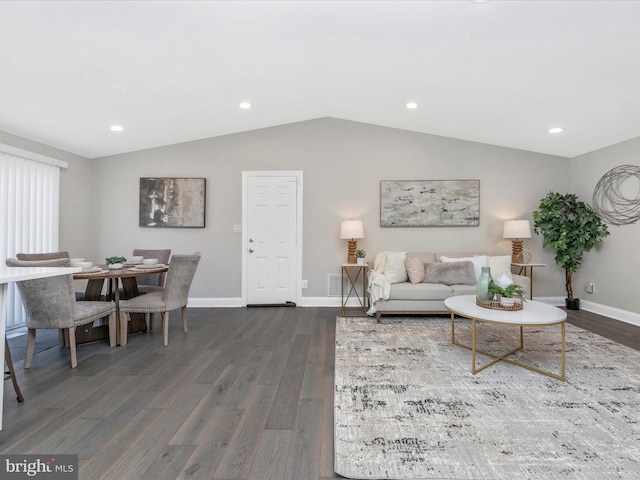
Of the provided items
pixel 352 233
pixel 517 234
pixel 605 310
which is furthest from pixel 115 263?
pixel 605 310

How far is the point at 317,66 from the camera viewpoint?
3.27 m

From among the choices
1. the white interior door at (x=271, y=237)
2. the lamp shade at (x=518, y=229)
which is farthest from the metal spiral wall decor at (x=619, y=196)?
the white interior door at (x=271, y=237)

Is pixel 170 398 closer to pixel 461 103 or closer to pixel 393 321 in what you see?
pixel 393 321

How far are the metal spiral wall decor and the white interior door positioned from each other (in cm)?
421

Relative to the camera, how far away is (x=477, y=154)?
16.3 ft

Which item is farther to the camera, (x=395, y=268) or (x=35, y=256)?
(x=395, y=268)

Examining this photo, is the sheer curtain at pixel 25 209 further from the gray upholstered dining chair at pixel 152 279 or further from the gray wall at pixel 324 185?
the gray upholstered dining chair at pixel 152 279

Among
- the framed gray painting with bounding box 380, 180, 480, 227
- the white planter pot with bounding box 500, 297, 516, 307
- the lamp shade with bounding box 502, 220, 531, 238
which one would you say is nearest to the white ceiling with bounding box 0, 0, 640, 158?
the framed gray painting with bounding box 380, 180, 480, 227

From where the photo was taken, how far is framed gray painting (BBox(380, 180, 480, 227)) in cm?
493

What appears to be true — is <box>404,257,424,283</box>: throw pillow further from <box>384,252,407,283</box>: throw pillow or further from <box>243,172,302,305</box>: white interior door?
<box>243,172,302,305</box>: white interior door

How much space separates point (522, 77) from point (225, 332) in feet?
13.2

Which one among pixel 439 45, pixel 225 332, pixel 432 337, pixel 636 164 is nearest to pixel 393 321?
pixel 432 337

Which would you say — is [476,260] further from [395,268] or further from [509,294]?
[509,294]

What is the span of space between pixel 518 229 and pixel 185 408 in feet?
15.1
